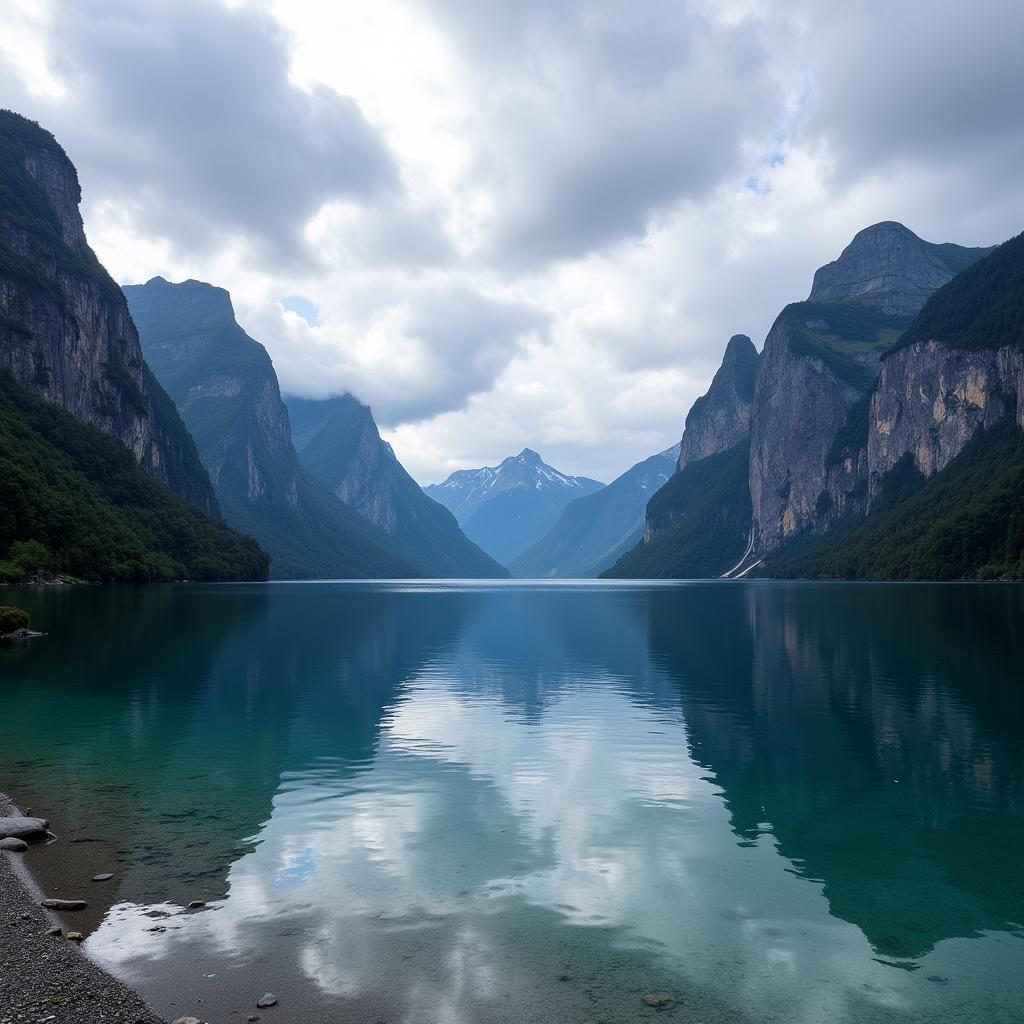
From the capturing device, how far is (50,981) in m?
9.88

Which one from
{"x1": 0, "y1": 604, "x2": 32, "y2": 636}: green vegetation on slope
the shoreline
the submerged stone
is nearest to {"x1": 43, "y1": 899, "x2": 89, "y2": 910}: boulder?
the shoreline

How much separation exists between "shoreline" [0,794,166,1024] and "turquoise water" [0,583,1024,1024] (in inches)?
20.6

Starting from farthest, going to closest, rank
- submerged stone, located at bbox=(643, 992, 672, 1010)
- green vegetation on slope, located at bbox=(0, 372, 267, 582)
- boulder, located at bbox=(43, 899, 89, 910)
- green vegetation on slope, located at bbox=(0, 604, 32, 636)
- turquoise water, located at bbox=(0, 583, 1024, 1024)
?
1. green vegetation on slope, located at bbox=(0, 372, 267, 582)
2. green vegetation on slope, located at bbox=(0, 604, 32, 636)
3. boulder, located at bbox=(43, 899, 89, 910)
4. turquoise water, located at bbox=(0, 583, 1024, 1024)
5. submerged stone, located at bbox=(643, 992, 672, 1010)

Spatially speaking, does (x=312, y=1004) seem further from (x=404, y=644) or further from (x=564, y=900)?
(x=404, y=644)

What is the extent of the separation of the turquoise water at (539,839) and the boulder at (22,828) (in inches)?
23.7

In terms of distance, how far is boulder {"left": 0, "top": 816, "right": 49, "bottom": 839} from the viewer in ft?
51.3

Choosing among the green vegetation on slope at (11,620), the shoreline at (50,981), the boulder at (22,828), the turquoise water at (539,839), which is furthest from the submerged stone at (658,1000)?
the green vegetation on slope at (11,620)

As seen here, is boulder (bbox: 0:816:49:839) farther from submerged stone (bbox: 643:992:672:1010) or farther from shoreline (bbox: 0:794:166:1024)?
submerged stone (bbox: 643:992:672:1010)

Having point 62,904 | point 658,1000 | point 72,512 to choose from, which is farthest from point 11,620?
point 72,512

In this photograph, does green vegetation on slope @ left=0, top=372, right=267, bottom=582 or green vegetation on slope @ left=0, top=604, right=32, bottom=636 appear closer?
green vegetation on slope @ left=0, top=604, right=32, bottom=636

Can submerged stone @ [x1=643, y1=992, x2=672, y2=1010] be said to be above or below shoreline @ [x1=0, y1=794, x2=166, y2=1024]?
below

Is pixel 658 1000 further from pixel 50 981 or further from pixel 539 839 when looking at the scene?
pixel 50 981

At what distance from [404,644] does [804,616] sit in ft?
151

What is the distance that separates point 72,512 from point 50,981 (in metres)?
149
